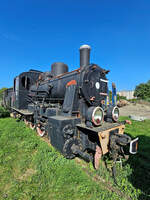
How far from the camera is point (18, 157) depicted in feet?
11.9

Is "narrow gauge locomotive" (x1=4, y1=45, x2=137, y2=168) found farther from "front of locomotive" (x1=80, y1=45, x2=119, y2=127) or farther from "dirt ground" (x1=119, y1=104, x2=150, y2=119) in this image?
"dirt ground" (x1=119, y1=104, x2=150, y2=119)

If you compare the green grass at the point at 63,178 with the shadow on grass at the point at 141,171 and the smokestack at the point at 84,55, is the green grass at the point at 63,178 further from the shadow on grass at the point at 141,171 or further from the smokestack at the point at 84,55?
the smokestack at the point at 84,55

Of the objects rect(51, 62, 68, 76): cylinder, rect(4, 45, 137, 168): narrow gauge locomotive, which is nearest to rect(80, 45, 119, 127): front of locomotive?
rect(4, 45, 137, 168): narrow gauge locomotive

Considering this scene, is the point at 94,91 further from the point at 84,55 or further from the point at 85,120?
the point at 84,55

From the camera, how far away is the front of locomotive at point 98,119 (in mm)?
2833

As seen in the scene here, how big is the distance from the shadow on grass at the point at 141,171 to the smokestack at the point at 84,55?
4052mm

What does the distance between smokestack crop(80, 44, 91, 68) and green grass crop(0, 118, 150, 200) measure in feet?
12.3

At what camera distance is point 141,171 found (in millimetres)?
3064

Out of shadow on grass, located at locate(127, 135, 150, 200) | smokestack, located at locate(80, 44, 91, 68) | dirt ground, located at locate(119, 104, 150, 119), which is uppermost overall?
smokestack, located at locate(80, 44, 91, 68)

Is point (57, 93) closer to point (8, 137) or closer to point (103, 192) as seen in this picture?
point (8, 137)

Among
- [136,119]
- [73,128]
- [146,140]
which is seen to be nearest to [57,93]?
[73,128]

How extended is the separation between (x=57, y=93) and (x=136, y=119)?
9.36 meters

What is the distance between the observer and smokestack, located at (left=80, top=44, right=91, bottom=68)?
464cm

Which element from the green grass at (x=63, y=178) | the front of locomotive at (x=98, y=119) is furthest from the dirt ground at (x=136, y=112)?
the green grass at (x=63, y=178)
